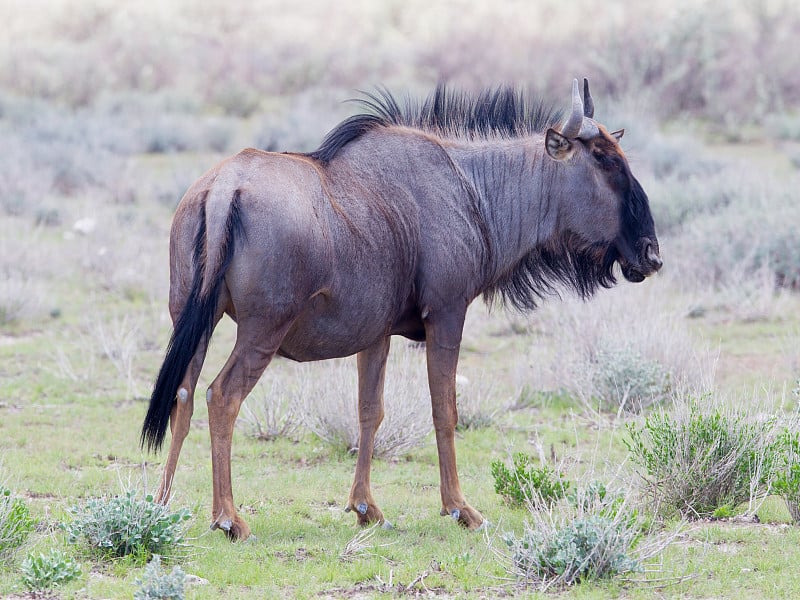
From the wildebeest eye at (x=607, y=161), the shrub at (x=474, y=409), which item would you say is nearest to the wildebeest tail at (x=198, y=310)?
the wildebeest eye at (x=607, y=161)

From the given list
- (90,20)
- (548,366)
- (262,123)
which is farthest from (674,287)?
(90,20)

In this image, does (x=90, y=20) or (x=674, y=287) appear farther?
(x=90, y=20)

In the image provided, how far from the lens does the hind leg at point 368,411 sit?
239 inches

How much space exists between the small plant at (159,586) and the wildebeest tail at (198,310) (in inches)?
41.0

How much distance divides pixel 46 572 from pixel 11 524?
420 millimetres

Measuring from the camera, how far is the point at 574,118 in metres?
6.00

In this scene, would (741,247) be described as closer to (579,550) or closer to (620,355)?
(620,355)

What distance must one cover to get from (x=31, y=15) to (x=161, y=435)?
4832 cm

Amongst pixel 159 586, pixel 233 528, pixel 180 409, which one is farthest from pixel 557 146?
pixel 159 586

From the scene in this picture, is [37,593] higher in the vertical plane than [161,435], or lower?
lower

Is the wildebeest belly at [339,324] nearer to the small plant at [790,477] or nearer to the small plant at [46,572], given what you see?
the small plant at [46,572]

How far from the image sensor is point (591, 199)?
6277 mm

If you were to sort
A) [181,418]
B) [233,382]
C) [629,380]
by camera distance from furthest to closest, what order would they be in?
1. [629,380]
2. [181,418]
3. [233,382]

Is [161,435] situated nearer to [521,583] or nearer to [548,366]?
[521,583]
